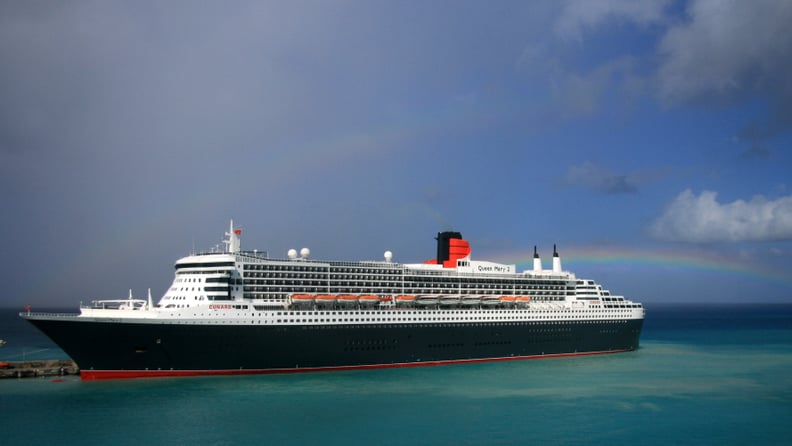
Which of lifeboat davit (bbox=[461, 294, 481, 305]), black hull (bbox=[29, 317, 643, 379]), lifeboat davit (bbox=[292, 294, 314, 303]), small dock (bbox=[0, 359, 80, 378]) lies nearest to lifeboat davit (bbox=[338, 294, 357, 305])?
black hull (bbox=[29, 317, 643, 379])

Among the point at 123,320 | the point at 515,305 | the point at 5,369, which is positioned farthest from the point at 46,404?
the point at 515,305

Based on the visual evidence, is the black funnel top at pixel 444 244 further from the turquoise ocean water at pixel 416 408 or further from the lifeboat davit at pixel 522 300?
the turquoise ocean water at pixel 416 408

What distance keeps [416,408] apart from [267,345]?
36.9ft

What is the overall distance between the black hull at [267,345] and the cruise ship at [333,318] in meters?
0.06

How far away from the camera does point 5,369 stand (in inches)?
1554

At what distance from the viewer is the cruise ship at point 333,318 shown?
35656 millimetres

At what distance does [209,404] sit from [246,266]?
10619 millimetres

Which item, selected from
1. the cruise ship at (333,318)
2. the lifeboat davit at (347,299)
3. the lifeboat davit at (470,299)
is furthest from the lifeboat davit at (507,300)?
the lifeboat davit at (347,299)

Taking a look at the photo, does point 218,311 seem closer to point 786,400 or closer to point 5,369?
point 5,369

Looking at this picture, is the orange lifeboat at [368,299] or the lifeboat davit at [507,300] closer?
the orange lifeboat at [368,299]

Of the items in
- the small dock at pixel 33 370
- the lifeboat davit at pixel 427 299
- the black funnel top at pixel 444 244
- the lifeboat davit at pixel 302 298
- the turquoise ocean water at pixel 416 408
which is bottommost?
the turquoise ocean water at pixel 416 408

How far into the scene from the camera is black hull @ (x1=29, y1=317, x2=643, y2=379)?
35.3 meters

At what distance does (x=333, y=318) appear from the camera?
3975 cm

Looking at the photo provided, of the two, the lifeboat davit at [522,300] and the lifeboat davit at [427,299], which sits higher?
the lifeboat davit at [427,299]
